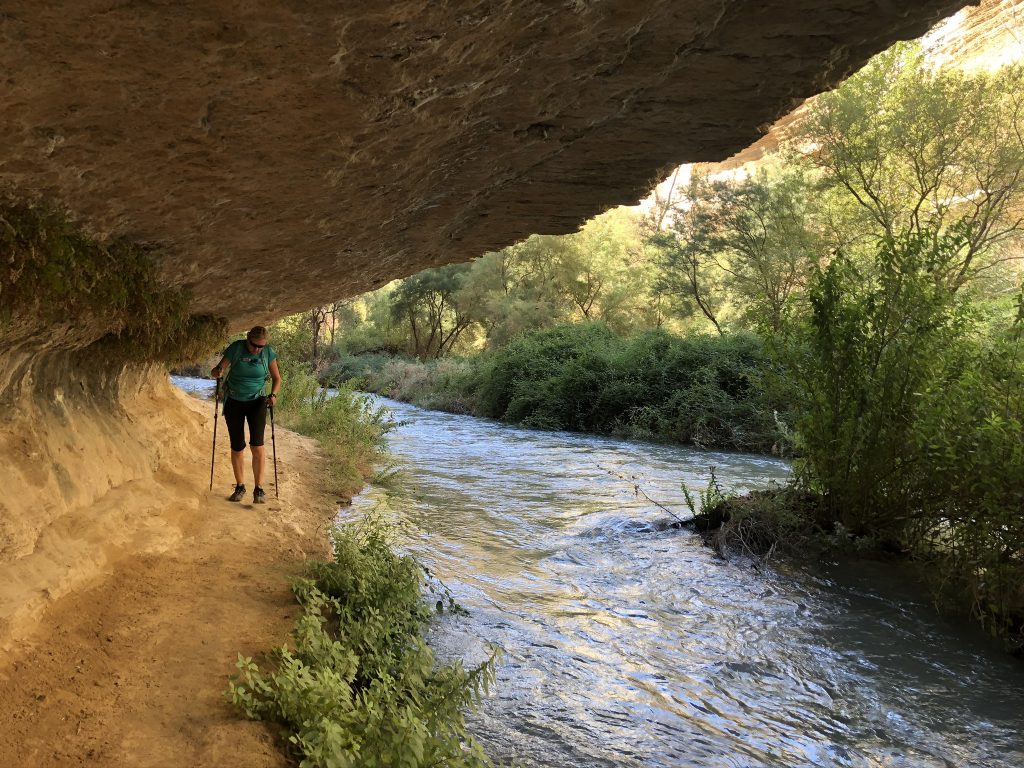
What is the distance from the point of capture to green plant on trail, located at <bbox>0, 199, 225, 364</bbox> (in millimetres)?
3221

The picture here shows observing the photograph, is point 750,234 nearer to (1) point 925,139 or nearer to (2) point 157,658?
(1) point 925,139

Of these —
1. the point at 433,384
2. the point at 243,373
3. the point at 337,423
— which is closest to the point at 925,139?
the point at 337,423

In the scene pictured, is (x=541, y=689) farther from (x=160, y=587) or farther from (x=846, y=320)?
(x=846, y=320)

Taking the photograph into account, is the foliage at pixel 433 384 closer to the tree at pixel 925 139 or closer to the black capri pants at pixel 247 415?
the tree at pixel 925 139

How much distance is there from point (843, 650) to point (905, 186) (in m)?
18.6

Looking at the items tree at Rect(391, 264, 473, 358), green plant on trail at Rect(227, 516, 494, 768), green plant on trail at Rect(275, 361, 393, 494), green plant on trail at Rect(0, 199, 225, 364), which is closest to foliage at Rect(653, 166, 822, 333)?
green plant on trail at Rect(275, 361, 393, 494)

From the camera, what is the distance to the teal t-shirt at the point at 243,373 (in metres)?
6.65

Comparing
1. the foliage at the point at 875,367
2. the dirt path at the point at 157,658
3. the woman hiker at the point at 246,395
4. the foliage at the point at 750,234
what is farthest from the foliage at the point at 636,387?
the dirt path at the point at 157,658

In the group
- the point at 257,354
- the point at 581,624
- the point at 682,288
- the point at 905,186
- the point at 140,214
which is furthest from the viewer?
the point at 682,288

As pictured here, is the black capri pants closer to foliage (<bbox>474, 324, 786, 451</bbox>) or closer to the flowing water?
the flowing water

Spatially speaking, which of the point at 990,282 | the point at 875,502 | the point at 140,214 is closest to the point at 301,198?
the point at 140,214

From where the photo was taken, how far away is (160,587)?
4.20 m

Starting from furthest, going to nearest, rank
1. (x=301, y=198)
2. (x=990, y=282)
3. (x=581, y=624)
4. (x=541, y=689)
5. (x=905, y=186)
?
(x=990, y=282) → (x=905, y=186) → (x=581, y=624) → (x=541, y=689) → (x=301, y=198)

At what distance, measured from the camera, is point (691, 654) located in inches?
191
